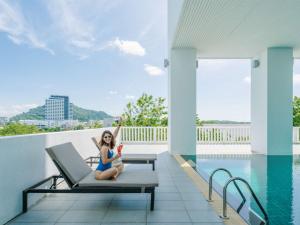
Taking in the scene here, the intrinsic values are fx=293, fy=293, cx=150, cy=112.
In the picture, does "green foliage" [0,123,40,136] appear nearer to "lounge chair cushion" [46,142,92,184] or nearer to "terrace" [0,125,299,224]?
"terrace" [0,125,299,224]

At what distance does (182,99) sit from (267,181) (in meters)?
4.09

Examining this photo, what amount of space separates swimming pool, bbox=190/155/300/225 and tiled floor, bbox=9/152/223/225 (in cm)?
56

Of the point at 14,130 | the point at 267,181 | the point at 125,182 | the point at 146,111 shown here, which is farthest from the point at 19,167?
the point at 146,111

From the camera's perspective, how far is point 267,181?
5.74 m

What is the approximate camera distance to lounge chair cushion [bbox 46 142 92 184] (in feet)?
12.5

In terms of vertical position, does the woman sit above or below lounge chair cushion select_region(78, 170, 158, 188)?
above

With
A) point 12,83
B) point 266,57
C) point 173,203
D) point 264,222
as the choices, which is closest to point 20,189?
point 173,203

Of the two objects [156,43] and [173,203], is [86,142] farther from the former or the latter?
[156,43]

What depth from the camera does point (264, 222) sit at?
296 cm

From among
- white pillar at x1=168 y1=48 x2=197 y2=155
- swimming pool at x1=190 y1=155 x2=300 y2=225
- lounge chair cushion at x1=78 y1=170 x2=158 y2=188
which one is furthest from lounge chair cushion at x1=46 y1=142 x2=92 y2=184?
white pillar at x1=168 y1=48 x2=197 y2=155

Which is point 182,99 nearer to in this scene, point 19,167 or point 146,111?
point 19,167

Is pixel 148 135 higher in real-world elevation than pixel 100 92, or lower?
lower

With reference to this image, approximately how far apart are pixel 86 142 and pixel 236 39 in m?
5.04

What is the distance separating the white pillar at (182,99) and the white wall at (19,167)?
198 inches
